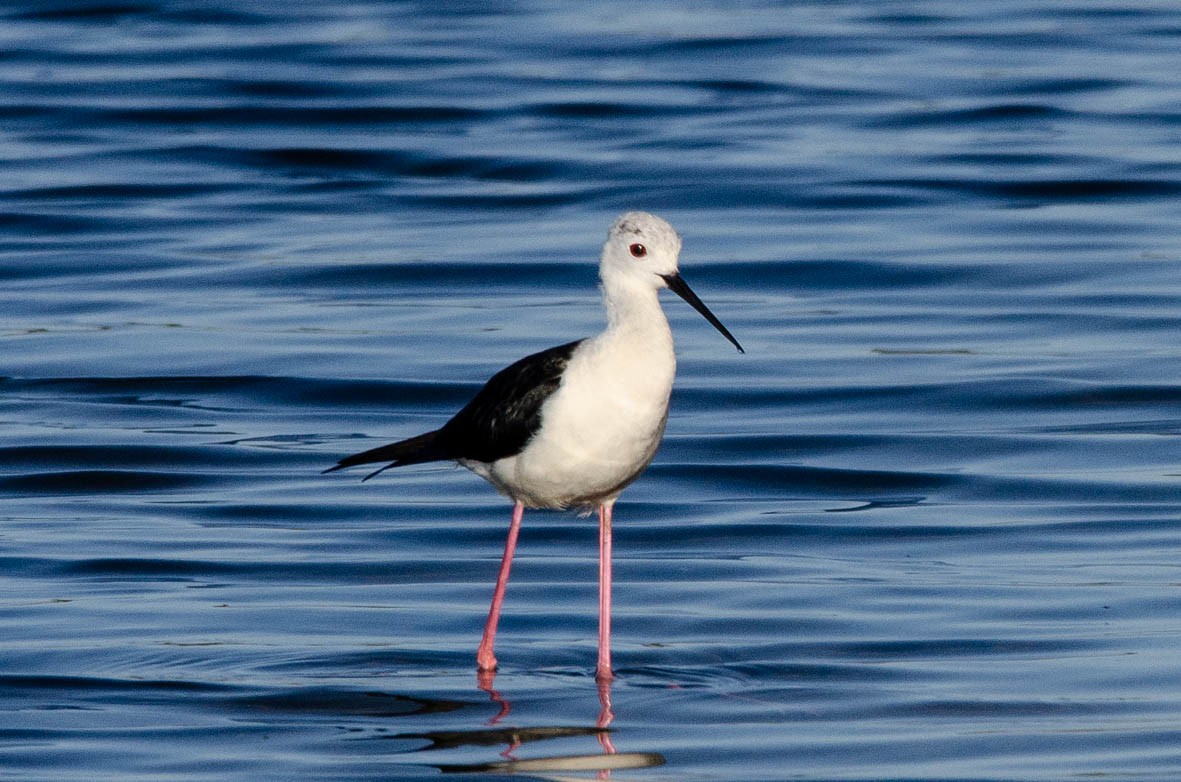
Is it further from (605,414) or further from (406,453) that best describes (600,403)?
(406,453)

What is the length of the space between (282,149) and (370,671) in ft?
48.4

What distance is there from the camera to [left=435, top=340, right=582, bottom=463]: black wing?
27.9ft

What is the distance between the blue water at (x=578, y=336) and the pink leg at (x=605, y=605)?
0.13m

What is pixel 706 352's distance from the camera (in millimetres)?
15367

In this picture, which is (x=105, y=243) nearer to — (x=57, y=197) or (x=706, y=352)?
(x=57, y=197)

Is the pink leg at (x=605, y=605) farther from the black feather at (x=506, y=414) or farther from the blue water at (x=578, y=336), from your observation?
the black feather at (x=506, y=414)

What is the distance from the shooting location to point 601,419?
8359 mm

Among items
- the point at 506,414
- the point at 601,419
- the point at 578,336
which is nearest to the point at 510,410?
the point at 506,414

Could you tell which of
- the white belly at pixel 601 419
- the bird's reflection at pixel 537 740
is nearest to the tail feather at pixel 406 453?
the white belly at pixel 601 419

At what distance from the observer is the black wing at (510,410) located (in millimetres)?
8516

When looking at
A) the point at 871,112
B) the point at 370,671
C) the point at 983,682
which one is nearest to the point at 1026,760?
the point at 983,682

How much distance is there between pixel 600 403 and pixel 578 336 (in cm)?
678

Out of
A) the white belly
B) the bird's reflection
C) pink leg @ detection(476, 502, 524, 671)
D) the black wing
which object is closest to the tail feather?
the black wing

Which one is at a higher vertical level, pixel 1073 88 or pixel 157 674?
pixel 1073 88
